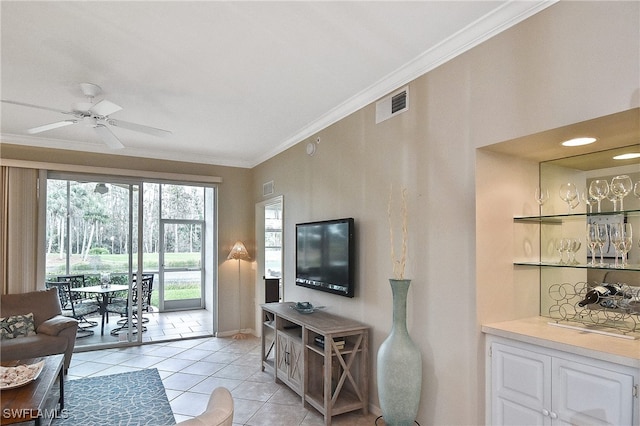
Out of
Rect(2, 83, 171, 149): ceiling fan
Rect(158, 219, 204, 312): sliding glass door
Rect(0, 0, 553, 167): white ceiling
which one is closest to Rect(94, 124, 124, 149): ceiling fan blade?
Rect(2, 83, 171, 149): ceiling fan

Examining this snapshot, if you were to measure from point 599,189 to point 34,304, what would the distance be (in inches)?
217

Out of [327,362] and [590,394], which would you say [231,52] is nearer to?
[327,362]

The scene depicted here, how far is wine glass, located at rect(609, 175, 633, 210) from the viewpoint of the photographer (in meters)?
2.12

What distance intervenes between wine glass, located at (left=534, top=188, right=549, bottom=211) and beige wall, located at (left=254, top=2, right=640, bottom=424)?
107 millimetres

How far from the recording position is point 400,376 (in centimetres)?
260

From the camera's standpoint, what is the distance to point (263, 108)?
12.6ft

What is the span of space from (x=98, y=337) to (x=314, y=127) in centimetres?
413

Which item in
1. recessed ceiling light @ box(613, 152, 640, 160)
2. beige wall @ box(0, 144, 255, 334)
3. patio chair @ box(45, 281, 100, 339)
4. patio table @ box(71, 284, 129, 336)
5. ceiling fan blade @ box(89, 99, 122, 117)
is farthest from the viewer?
beige wall @ box(0, 144, 255, 334)


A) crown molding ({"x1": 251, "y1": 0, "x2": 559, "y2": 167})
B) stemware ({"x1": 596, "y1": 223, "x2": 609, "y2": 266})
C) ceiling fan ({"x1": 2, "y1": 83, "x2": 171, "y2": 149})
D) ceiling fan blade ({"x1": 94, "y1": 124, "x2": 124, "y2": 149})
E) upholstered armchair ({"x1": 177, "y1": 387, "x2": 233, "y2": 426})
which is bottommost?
upholstered armchair ({"x1": 177, "y1": 387, "x2": 233, "y2": 426})

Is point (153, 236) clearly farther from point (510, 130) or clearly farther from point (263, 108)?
point (510, 130)

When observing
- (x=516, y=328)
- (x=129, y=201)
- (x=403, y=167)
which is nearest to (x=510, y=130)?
(x=403, y=167)

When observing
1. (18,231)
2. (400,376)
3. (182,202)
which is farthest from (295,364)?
(182,202)

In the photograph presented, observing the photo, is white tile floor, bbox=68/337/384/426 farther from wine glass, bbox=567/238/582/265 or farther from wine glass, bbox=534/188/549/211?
wine glass, bbox=534/188/549/211

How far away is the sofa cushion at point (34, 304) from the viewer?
4332mm
